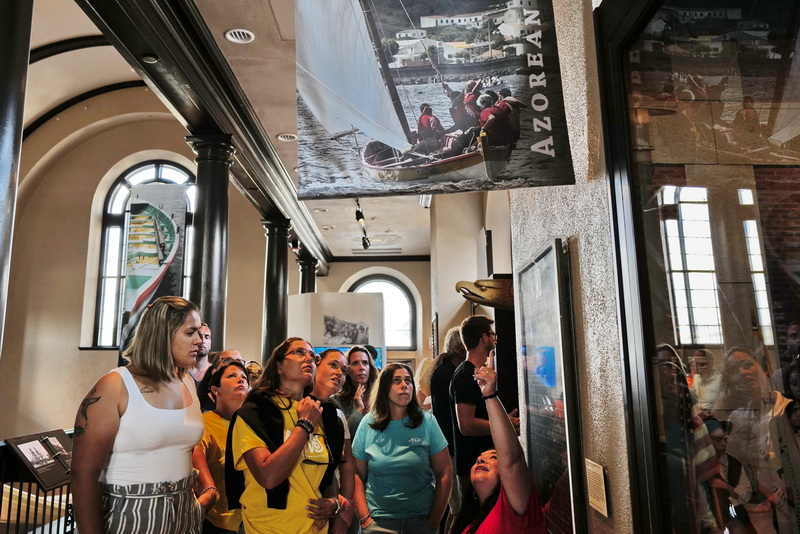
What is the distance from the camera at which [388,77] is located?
6.25ft

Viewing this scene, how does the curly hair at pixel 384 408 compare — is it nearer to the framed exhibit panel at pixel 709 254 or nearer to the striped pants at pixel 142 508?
the striped pants at pixel 142 508

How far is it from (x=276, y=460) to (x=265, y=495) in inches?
7.2

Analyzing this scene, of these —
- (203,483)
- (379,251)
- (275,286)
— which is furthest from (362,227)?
(203,483)

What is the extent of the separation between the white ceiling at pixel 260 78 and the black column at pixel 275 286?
1.07 m

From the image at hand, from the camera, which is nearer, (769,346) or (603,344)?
(769,346)

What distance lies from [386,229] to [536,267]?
11.7 metres

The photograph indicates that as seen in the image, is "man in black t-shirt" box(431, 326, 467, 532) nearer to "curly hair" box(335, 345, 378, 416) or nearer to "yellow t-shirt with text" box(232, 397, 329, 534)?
"curly hair" box(335, 345, 378, 416)

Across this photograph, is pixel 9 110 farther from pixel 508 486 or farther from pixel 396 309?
pixel 396 309

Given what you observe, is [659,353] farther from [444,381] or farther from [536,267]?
[444,381]

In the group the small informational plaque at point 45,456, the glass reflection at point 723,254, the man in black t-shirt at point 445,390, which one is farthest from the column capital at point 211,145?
the glass reflection at point 723,254

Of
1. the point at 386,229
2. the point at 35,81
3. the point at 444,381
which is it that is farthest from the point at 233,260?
the point at 444,381

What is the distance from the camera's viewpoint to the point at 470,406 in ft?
10.9

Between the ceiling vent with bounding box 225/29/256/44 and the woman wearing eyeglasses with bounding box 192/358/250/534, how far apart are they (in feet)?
10.3

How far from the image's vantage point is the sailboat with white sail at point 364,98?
73.8 inches
